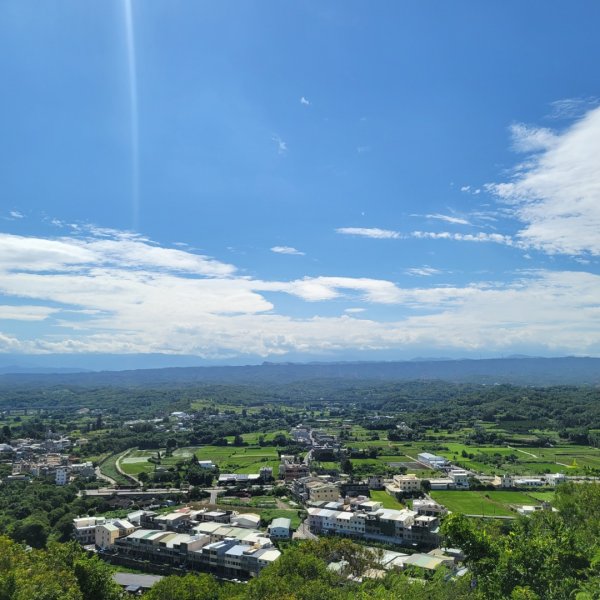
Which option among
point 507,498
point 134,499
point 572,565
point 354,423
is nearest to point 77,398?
point 354,423

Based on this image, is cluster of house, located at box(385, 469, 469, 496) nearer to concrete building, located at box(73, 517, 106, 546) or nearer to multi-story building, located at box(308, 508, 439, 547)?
multi-story building, located at box(308, 508, 439, 547)

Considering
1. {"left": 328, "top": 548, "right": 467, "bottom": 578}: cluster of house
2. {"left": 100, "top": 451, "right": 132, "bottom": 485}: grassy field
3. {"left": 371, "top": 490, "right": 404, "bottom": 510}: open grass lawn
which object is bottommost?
{"left": 371, "top": 490, "right": 404, "bottom": 510}: open grass lawn

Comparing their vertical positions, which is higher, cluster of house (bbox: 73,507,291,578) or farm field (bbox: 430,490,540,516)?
cluster of house (bbox: 73,507,291,578)

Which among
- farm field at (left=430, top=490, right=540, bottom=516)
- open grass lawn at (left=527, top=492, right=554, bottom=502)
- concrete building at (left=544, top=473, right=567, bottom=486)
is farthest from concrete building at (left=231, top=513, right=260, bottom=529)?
concrete building at (left=544, top=473, right=567, bottom=486)

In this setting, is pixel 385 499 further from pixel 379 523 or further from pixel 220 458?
pixel 220 458

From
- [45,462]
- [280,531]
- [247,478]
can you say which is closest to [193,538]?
[280,531]

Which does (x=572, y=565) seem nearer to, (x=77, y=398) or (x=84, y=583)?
(x=84, y=583)
